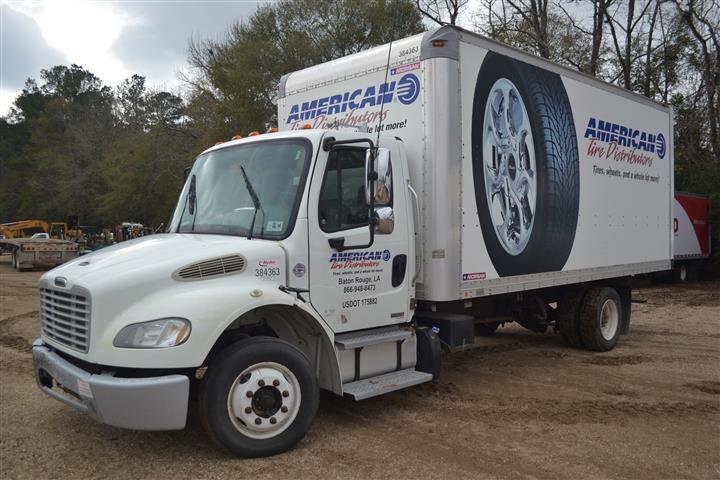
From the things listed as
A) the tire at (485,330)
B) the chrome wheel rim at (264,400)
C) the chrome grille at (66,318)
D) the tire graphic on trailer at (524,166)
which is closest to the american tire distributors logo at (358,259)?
the chrome wheel rim at (264,400)

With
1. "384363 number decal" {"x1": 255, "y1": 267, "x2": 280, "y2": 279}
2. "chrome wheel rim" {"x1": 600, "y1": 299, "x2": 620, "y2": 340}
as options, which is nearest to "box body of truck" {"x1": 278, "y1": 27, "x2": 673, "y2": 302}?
"chrome wheel rim" {"x1": 600, "y1": 299, "x2": 620, "y2": 340}

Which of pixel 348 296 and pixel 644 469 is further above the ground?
pixel 348 296

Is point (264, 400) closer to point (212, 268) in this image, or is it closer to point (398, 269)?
point (212, 268)

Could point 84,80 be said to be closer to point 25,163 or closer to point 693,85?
point 25,163

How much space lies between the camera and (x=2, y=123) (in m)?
79.7

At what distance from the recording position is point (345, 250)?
201 inches

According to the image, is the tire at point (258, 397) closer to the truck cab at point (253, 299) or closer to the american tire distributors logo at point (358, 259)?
the truck cab at point (253, 299)

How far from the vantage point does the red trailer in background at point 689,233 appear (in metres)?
20.2

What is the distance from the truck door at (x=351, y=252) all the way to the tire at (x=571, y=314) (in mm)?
3906

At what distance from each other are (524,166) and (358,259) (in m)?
2.67

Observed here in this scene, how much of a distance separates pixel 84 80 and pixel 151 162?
181ft

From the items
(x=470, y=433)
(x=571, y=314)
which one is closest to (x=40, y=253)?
(x=571, y=314)

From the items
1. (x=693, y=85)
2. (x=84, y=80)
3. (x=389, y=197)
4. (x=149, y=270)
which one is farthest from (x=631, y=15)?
(x=84, y=80)

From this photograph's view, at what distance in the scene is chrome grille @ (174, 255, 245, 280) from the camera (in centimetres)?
437
